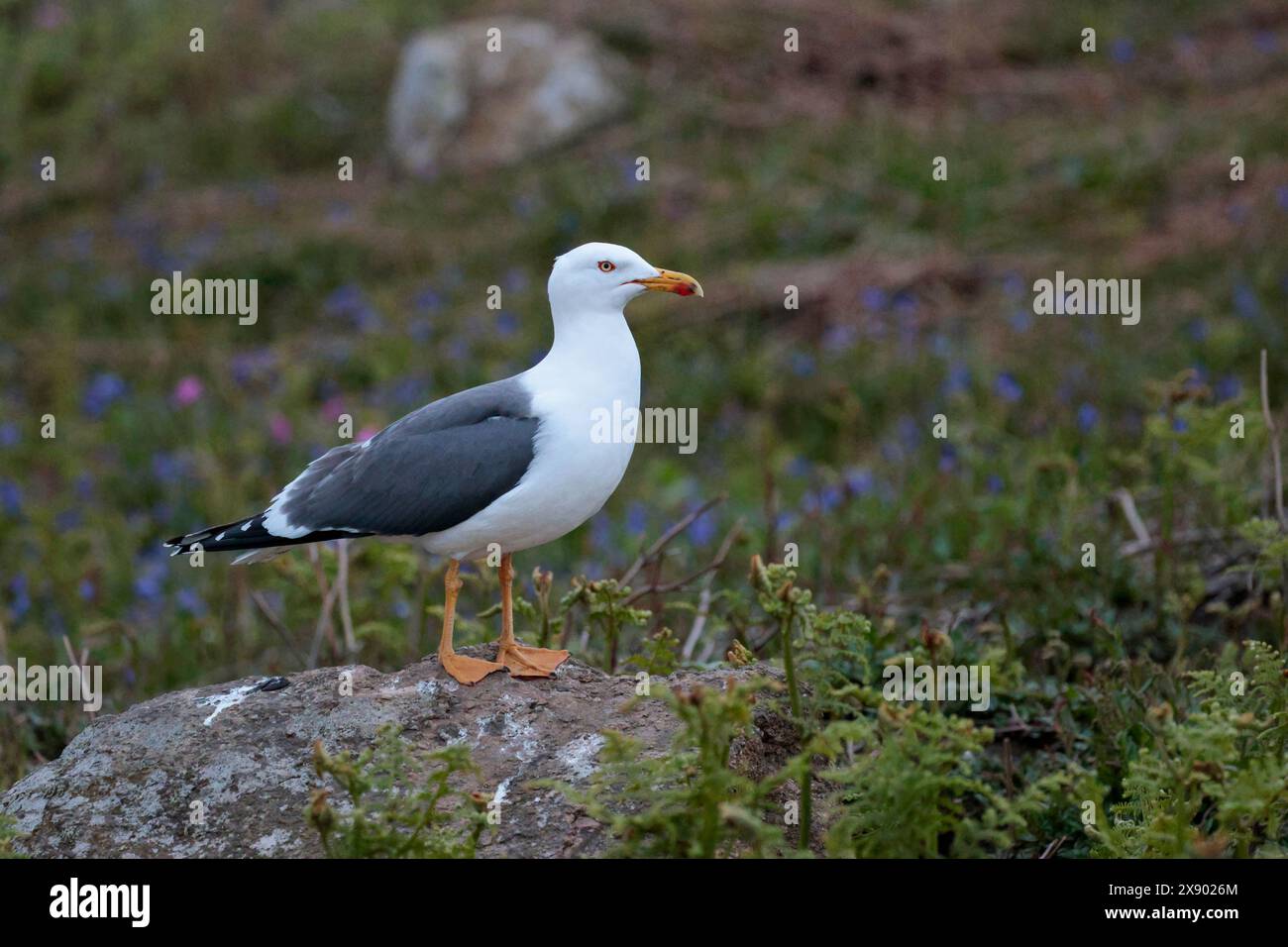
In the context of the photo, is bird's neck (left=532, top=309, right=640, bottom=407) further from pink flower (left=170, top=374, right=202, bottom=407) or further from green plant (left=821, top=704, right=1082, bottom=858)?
pink flower (left=170, top=374, right=202, bottom=407)

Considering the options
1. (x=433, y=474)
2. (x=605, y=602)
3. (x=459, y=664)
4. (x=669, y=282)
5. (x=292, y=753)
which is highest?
(x=669, y=282)

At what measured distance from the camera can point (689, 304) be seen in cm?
905

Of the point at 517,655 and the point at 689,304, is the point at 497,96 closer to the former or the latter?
the point at 689,304

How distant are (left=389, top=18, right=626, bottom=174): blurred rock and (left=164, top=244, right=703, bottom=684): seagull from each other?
23.3ft

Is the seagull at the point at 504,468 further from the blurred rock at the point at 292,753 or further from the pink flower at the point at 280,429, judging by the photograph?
the pink flower at the point at 280,429

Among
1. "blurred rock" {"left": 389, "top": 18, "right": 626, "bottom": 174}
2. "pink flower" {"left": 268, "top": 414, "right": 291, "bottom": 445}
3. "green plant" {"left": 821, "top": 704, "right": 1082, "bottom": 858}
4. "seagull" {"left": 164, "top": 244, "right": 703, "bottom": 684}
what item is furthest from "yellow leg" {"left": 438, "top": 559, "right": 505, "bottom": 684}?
"blurred rock" {"left": 389, "top": 18, "right": 626, "bottom": 174}

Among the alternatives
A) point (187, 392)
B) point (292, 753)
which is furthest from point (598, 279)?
point (187, 392)

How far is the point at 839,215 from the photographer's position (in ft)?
31.3

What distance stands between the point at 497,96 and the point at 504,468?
25.3ft

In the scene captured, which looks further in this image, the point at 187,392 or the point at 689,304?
the point at 689,304

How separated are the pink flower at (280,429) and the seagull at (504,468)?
4110 mm

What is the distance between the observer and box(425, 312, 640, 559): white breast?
3.62 m
